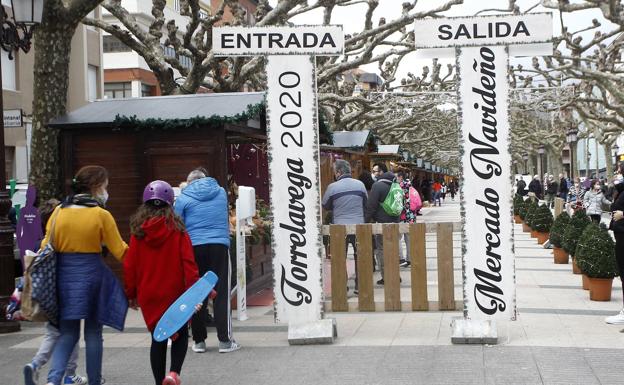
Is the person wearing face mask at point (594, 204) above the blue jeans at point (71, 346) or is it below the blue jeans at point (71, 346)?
above

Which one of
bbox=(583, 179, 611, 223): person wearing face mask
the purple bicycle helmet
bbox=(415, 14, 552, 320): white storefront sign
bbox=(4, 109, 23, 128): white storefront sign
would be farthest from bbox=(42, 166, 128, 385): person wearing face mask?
bbox=(583, 179, 611, 223): person wearing face mask

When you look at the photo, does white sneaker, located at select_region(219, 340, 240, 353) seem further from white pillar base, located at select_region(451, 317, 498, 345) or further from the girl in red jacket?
white pillar base, located at select_region(451, 317, 498, 345)

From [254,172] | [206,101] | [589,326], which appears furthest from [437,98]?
[589,326]

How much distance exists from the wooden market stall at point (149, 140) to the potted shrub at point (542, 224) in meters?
10.4

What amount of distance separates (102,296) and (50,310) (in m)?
0.36

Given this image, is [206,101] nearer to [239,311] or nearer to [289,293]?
[239,311]

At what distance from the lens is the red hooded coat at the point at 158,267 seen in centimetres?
575

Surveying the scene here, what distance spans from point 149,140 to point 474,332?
5.01m

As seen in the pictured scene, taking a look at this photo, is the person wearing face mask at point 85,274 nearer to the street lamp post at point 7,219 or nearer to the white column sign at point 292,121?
the white column sign at point 292,121

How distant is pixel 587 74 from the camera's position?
23719 millimetres

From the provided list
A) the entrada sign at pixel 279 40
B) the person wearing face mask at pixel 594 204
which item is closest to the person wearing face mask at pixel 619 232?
the entrada sign at pixel 279 40

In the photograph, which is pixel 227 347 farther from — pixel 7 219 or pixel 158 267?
pixel 7 219

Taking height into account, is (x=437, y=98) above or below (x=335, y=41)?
above

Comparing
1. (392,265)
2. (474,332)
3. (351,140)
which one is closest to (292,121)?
(392,265)
